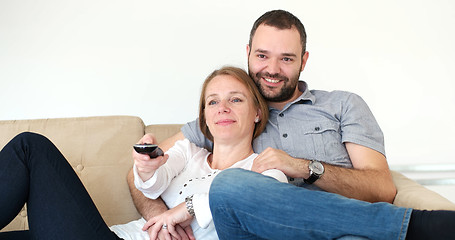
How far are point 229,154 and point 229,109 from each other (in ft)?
0.64

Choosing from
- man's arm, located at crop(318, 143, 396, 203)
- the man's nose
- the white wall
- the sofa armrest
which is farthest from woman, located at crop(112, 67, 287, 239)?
the white wall

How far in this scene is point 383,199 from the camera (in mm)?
1964

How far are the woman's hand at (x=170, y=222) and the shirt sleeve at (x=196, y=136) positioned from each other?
52 centimetres

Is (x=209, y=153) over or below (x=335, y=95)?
below

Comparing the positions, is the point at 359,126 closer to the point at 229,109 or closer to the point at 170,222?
the point at 229,109

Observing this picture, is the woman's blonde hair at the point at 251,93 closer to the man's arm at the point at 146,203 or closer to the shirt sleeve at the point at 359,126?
the man's arm at the point at 146,203

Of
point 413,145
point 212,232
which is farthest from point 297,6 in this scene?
point 212,232

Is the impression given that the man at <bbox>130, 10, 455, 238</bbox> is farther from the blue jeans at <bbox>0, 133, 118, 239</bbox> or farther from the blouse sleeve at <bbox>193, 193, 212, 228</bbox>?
the blue jeans at <bbox>0, 133, 118, 239</bbox>

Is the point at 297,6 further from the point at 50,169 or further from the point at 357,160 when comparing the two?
the point at 50,169

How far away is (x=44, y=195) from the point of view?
1.62m

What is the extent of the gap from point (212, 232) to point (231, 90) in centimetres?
61

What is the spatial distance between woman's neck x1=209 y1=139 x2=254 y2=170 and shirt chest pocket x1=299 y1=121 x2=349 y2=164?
0.90ft

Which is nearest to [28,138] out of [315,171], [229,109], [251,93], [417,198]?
[229,109]

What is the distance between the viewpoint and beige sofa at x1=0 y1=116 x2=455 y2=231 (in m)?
2.19
